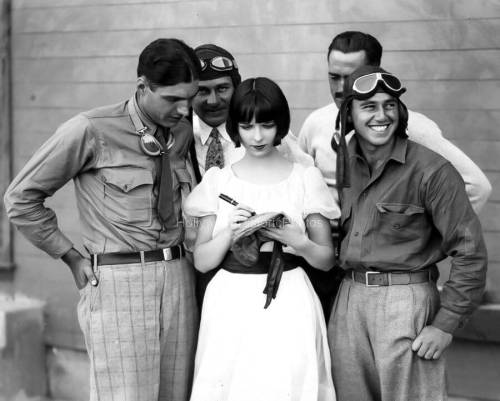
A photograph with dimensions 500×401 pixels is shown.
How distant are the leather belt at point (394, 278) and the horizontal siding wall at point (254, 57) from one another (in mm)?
1590

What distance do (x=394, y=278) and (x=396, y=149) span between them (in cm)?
51

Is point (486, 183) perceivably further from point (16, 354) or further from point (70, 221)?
point (16, 354)

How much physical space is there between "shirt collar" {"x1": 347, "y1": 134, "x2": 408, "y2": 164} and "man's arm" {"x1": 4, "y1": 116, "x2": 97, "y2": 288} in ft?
3.48

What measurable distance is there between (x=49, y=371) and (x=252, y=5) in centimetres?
289

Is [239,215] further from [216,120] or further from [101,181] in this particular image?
[216,120]

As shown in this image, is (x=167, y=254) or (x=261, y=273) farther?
(x=167, y=254)

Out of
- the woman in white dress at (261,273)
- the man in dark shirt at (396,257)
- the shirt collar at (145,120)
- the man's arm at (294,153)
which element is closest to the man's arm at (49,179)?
the shirt collar at (145,120)

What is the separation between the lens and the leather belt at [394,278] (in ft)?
12.3

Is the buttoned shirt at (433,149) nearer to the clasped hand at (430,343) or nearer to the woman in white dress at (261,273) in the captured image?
the woman in white dress at (261,273)

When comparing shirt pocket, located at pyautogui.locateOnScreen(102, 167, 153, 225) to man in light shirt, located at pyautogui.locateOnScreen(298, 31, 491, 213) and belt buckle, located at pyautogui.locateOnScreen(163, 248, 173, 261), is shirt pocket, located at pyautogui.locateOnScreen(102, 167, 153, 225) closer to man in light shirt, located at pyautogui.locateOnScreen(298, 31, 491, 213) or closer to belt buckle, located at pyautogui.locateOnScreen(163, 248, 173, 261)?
belt buckle, located at pyautogui.locateOnScreen(163, 248, 173, 261)

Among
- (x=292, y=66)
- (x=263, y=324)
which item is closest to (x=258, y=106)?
(x=263, y=324)

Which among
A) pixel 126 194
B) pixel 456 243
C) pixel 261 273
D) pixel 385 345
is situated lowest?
pixel 385 345

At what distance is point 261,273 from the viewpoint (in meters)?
3.84

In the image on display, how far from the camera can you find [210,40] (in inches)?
231
